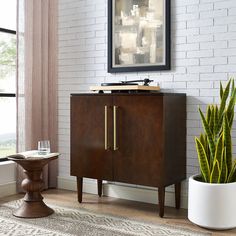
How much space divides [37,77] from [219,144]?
2.04m

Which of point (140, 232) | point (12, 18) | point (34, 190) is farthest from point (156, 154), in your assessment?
point (12, 18)

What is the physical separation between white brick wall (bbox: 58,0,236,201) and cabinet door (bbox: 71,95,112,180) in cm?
49

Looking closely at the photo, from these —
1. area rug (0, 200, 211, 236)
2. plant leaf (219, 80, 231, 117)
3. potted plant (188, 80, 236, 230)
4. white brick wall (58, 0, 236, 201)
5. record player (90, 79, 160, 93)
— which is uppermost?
white brick wall (58, 0, 236, 201)

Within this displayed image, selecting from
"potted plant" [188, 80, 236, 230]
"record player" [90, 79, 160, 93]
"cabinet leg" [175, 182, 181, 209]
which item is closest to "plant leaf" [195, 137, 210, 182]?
"potted plant" [188, 80, 236, 230]

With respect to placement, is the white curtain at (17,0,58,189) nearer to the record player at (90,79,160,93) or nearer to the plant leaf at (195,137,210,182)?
the record player at (90,79,160,93)

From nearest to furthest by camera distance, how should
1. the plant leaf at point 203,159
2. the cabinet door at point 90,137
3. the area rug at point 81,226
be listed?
the area rug at point 81,226, the plant leaf at point 203,159, the cabinet door at point 90,137

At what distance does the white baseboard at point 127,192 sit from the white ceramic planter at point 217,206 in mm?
594

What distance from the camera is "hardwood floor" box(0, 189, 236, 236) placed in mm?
3169

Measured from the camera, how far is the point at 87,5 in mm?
4059

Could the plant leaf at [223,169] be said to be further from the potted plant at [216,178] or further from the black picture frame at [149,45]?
the black picture frame at [149,45]

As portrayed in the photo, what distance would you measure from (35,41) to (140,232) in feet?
7.30

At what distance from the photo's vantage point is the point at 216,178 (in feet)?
9.82

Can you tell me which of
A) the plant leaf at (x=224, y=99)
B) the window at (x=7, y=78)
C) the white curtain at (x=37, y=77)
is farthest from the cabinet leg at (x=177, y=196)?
the window at (x=7, y=78)

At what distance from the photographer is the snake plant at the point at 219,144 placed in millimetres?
2939
